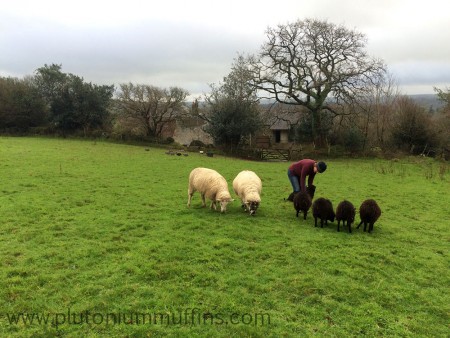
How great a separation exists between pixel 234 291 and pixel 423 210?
32.6 feet

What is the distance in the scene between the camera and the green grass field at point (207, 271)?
4.59 m

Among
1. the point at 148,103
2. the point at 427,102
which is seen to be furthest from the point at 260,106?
the point at 427,102

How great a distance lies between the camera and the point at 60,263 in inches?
244

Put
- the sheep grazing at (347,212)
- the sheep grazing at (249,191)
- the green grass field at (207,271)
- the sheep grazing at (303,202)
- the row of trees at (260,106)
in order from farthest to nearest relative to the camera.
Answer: the row of trees at (260,106) → the sheep grazing at (249,191) → the sheep grazing at (303,202) → the sheep grazing at (347,212) → the green grass field at (207,271)

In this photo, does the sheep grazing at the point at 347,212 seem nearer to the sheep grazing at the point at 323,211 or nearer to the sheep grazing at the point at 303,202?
the sheep grazing at the point at 323,211

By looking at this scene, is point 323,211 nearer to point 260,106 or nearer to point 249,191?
point 249,191

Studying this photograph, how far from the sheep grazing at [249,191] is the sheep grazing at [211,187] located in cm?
52

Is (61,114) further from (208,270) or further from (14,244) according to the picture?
(208,270)

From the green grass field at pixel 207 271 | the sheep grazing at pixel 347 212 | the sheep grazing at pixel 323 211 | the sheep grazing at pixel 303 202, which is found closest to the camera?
the green grass field at pixel 207 271

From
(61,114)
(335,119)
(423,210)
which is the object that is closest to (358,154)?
(335,119)

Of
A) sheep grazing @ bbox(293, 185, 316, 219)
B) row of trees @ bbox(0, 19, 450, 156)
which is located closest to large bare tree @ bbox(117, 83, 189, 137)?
row of trees @ bbox(0, 19, 450, 156)

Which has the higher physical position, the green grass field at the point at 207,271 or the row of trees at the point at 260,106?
the row of trees at the point at 260,106

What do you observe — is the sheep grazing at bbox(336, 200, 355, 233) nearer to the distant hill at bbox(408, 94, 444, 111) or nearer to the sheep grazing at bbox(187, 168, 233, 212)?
the sheep grazing at bbox(187, 168, 233, 212)

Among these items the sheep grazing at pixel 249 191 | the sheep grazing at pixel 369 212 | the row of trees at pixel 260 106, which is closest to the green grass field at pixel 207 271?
the sheep grazing at pixel 249 191
